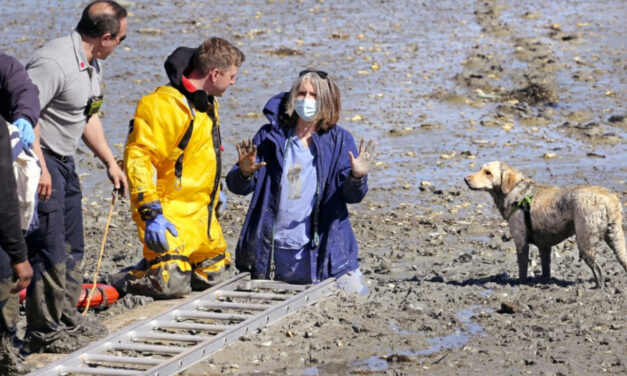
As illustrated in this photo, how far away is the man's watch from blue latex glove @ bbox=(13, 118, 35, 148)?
178 centimetres

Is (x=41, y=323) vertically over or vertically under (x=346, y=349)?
over

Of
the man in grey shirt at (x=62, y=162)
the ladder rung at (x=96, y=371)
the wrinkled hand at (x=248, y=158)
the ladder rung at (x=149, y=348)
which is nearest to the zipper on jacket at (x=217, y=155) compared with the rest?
the wrinkled hand at (x=248, y=158)

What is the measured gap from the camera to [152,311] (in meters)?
8.61

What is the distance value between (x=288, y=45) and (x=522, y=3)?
16.2 ft

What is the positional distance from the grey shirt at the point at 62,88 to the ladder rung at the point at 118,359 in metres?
1.17

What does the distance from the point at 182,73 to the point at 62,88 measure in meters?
1.55

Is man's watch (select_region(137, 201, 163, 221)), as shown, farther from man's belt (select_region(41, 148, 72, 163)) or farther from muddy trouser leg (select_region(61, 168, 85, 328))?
man's belt (select_region(41, 148, 72, 163))

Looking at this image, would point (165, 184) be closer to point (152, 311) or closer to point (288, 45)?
point (152, 311)

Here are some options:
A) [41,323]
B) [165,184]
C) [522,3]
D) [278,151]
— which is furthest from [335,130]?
[522,3]

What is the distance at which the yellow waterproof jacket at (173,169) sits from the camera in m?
8.34

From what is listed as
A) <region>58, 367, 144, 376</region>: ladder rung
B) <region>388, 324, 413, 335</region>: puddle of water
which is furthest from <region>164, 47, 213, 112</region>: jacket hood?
<region>58, 367, 144, 376</region>: ladder rung

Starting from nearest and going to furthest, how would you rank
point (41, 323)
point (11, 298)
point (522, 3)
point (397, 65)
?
point (11, 298) < point (41, 323) < point (397, 65) < point (522, 3)

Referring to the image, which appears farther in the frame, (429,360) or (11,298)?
(429,360)

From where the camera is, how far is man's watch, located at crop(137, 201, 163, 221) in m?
8.27
